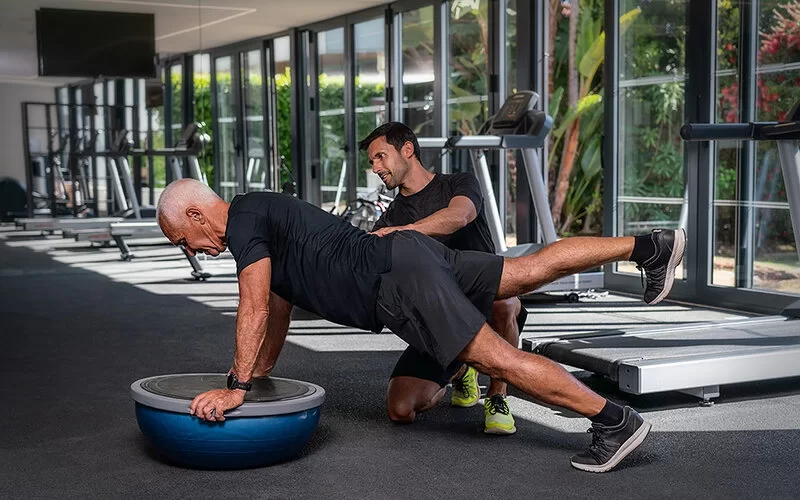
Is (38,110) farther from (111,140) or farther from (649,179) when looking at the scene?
(649,179)

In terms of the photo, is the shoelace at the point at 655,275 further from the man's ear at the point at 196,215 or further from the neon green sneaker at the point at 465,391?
the man's ear at the point at 196,215

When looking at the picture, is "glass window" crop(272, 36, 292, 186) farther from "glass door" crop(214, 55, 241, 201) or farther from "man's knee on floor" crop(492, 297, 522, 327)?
"man's knee on floor" crop(492, 297, 522, 327)

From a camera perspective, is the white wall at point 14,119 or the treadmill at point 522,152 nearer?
the treadmill at point 522,152

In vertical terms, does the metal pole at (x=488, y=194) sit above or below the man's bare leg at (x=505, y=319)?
above

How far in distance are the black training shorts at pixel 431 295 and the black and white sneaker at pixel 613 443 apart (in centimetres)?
46

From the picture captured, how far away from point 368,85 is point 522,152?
167 inches

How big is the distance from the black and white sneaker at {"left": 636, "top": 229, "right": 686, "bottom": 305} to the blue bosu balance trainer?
1.02 m

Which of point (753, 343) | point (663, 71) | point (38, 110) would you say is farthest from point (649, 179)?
point (38, 110)

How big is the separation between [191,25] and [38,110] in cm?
386

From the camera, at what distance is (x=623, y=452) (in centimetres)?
270

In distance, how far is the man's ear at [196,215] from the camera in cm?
274

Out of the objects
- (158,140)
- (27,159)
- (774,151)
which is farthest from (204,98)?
(774,151)

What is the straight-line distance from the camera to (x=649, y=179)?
664cm

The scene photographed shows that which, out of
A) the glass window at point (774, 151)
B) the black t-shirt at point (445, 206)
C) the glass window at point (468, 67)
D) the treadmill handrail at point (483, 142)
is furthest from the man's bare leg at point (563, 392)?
the glass window at point (468, 67)
